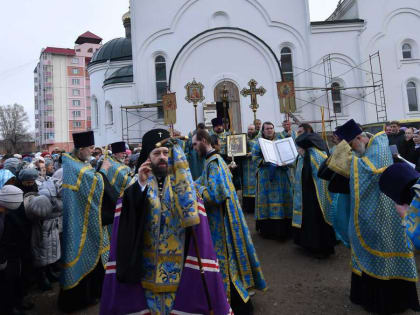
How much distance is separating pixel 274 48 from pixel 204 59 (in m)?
→ 4.12

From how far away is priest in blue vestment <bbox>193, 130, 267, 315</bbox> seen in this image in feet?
10.3

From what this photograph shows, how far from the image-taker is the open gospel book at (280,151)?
574cm

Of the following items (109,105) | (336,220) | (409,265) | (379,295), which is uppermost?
(109,105)

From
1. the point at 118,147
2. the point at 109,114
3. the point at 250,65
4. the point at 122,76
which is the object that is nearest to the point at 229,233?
the point at 118,147

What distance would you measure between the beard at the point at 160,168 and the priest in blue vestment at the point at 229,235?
2.31 ft

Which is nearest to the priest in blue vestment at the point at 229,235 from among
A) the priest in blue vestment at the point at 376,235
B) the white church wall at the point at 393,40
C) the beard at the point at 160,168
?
the beard at the point at 160,168

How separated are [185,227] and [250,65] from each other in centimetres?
1691

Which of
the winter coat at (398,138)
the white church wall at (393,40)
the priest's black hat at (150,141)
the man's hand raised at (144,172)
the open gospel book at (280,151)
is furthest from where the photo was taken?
the white church wall at (393,40)

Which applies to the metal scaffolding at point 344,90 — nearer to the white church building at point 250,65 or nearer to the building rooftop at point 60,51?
the white church building at point 250,65

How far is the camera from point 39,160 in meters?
5.71

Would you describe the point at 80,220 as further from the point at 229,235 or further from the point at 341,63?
the point at 341,63

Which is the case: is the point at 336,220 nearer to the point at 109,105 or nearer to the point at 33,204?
the point at 33,204

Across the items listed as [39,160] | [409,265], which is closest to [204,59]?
[39,160]

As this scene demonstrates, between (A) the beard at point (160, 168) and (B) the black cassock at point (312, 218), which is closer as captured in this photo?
(A) the beard at point (160, 168)
